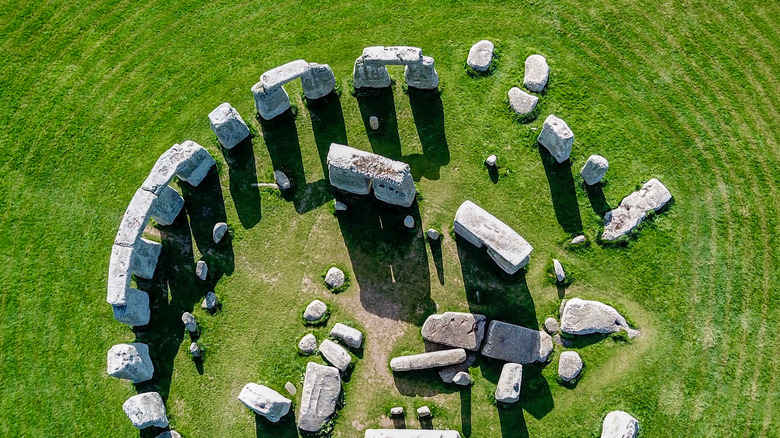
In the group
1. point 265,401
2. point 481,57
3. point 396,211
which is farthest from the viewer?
point 481,57

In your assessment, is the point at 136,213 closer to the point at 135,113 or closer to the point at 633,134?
the point at 135,113

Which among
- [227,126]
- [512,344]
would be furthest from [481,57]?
[512,344]

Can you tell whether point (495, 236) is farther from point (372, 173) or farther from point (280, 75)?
point (280, 75)

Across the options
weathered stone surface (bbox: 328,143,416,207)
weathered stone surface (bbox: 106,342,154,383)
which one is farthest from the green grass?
weathered stone surface (bbox: 328,143,416,207)

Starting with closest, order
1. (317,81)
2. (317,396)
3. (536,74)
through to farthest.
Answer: (317,396) < (317,81) < (536,74)

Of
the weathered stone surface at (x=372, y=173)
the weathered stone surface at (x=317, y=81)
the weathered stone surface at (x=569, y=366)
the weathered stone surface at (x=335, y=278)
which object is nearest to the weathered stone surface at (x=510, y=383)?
the weathered stone surface at (x=569, y=366)

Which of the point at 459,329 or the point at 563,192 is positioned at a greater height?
the point at 563,192

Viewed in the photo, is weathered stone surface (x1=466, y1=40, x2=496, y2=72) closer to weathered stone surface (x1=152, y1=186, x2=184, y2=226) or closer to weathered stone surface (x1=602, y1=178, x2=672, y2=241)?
weathered stone surface (x1=602, y1=178, x2=672, y2=241)

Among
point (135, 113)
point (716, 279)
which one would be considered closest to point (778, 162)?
→ point (716, 279)
